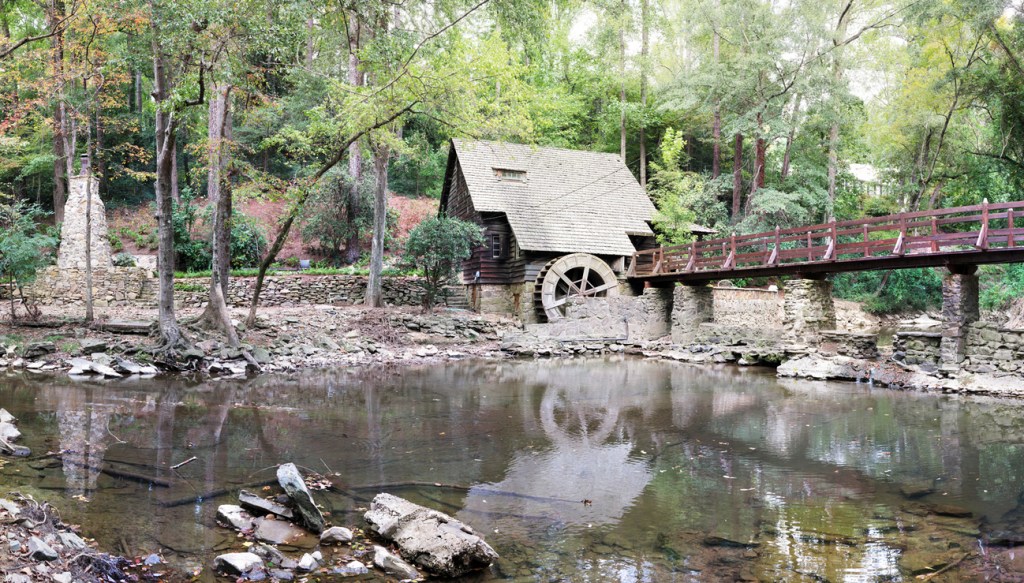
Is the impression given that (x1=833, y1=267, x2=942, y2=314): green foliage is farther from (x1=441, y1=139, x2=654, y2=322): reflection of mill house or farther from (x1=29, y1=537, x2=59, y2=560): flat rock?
(x1=29, y1=537, x2=59, y2=560): flat rock

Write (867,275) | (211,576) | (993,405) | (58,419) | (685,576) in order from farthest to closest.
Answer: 1. (867,275)
2. (993,405)
3. (58,419)
4. (685,576)
5. (211,576)

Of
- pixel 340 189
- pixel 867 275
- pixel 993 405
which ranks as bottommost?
pixel 993 405

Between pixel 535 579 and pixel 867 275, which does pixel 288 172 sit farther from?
pixel 535 579

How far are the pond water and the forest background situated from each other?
19.2 feet

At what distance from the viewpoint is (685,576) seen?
161 inches

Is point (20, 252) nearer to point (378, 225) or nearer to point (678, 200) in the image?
point (378, 225)

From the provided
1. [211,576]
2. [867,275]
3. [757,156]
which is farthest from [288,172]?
[211,576]

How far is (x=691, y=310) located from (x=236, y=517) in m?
18.4

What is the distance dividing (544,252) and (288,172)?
56.0 ft

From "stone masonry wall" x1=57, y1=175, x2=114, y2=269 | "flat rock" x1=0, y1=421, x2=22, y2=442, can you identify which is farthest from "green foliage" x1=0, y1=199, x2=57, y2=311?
"flat rock" x1=0, y1=421, x2=22, y2=442

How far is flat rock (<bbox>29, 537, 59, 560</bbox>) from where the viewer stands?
11.2 feet

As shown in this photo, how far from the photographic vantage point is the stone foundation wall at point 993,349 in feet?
41.8

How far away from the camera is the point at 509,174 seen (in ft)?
81.5

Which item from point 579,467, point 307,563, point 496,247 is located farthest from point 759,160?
point 307,563
